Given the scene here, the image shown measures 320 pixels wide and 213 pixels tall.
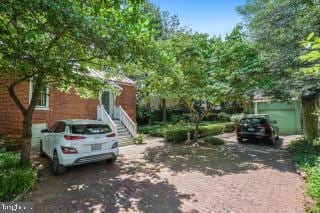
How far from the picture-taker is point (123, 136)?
13.6 meters

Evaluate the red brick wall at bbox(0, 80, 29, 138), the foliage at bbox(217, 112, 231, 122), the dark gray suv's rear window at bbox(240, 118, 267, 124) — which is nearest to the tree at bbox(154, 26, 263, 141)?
the dark gray suv's rear window at bbox(240, 118, 267, 124)

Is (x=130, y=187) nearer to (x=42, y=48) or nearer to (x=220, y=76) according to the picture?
(x=42, y=48)

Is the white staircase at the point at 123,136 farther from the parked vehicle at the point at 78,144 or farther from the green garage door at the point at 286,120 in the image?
the green garage door at the point at 286,120

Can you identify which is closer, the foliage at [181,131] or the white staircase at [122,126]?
the white staircase at [122,126]

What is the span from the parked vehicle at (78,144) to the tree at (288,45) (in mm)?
7310

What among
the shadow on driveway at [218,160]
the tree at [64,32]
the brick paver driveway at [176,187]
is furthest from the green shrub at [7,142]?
the shadow on driveway at [218,160]

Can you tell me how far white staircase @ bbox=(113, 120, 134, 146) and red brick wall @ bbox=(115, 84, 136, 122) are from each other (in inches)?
87.5

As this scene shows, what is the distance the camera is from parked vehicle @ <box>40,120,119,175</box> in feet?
21.9

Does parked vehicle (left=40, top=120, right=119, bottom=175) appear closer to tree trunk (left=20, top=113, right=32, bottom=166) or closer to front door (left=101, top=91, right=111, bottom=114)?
tree trunk (left=20, top=113, right=32, bottom=166)

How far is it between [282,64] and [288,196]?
6.48m

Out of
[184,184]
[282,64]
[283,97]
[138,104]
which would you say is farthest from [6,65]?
[138,104]

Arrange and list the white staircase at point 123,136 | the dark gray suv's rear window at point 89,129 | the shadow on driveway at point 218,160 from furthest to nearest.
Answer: the white staircase at point 123,136 < the shadow on driveway at point 218,160 < the dark gray suv's rear window at point 89,129

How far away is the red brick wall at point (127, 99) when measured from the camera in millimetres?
16661

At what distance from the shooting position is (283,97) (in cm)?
1091
